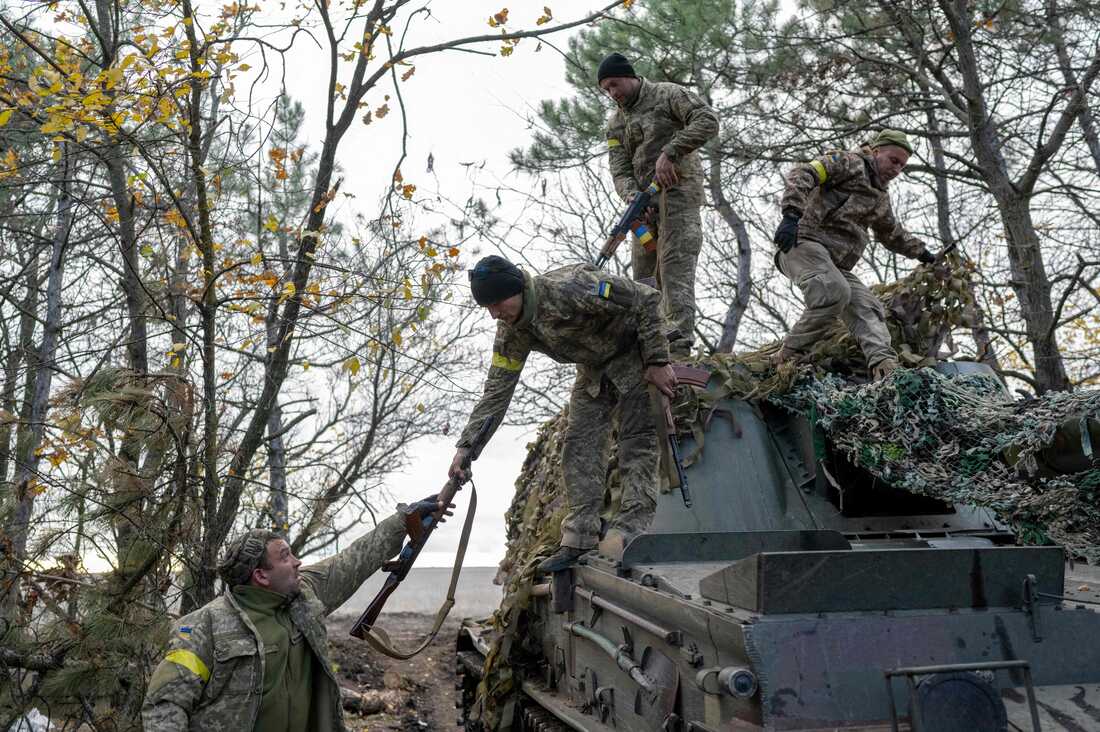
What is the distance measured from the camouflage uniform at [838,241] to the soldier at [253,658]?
10.7 ft

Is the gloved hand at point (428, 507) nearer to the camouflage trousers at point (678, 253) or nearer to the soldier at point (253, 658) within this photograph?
the soldier at point (253, 658)

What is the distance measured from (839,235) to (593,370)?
209 cm

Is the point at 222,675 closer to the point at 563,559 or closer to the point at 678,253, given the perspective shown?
the point at 563,559

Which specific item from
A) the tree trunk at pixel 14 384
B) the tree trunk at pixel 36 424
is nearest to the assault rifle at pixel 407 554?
the tree trunk at pixel 36 424

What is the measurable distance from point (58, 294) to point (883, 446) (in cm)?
533

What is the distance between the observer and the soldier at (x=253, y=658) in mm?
3766

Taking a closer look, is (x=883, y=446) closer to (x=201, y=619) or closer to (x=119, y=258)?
(x=201, y=619)

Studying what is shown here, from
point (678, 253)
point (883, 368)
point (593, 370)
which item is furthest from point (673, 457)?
point (678, 253)

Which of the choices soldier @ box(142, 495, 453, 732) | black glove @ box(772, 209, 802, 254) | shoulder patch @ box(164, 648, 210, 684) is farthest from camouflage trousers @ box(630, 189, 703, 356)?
shoulder patch @ box(164, 648, 210, 684)

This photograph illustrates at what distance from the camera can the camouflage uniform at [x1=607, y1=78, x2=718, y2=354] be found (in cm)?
673

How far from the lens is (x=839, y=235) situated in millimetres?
6715

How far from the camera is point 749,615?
3568 mm

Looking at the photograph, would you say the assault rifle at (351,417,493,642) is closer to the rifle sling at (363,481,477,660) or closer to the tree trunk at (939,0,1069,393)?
the rifle sling at (363,481,477,660)

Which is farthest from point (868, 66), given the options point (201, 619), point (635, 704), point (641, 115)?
point (201, 619)
